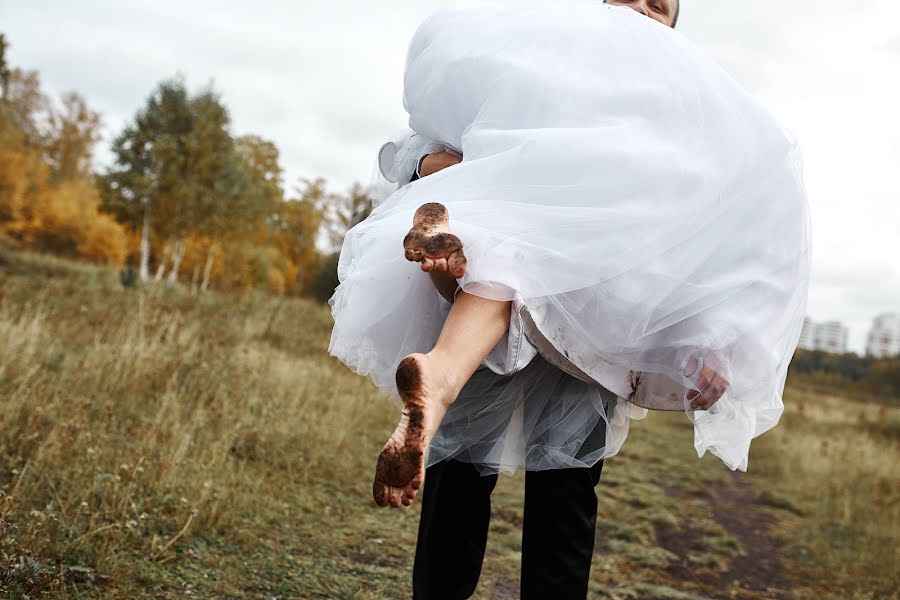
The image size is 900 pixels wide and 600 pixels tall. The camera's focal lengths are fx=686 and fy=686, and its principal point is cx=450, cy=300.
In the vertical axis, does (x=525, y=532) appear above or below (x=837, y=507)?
above

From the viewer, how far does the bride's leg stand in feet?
4.30

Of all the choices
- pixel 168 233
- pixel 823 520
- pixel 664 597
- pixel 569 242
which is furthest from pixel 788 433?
pixel 168 233

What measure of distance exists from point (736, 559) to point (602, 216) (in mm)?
4192

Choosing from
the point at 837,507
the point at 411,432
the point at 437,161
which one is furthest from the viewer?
the point at 837,507

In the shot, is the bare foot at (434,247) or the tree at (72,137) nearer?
the bare foot at (434,247)

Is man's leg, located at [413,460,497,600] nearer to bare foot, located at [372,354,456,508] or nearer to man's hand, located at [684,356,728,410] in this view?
man's hand, located at [684,356,728,410]

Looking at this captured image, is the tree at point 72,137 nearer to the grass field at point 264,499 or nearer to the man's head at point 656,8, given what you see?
the grass field at point 264,499

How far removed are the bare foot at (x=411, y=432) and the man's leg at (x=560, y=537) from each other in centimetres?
82

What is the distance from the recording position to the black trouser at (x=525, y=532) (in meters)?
2.03

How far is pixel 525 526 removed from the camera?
7.00 ft

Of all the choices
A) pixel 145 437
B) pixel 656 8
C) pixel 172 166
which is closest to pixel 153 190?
pixel 172 166

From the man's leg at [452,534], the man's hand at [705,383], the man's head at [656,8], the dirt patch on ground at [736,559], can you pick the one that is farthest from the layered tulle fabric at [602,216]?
the dirt patch on ground at [736,559]

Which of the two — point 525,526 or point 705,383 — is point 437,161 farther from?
point 525,526

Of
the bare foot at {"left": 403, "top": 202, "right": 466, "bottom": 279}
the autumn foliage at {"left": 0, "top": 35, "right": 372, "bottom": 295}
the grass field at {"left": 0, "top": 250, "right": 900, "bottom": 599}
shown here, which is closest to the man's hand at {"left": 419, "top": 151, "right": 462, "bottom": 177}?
the bare foot at {"left": 403, "top": 202, "right": 466, "bottom": 279}
